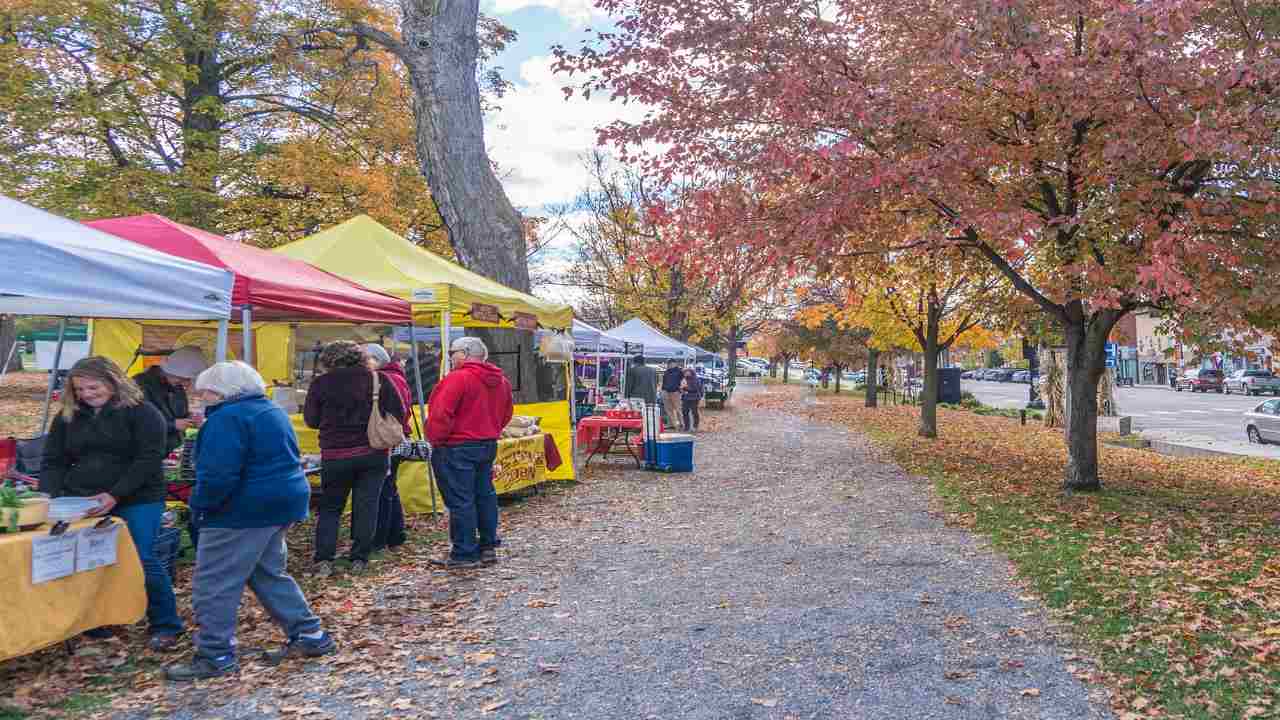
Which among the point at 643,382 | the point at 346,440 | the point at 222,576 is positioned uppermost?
the point at 643,382

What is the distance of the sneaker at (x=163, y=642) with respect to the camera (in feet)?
16.8

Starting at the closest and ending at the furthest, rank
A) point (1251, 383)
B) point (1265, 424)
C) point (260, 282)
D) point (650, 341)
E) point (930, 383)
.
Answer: point (260, 282)
point (930, 383)
point (1265, 424)
point (650, 341)
point (1251, 383)

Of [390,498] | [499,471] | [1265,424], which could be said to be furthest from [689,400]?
[390,498]

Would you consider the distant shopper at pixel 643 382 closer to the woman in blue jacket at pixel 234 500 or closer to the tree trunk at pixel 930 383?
the tree trunk at pixel 930 383

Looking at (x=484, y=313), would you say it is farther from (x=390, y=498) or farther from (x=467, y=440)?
(x=467, y=440)

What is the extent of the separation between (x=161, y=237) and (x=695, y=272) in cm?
579

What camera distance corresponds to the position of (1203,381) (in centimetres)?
5447

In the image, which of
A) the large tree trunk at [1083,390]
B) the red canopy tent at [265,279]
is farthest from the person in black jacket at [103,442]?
the large tree trunk at [1083,390]

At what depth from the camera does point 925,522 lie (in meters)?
9.55

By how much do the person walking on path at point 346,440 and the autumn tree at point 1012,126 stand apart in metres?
4.85

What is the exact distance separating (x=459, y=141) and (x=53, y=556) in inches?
395

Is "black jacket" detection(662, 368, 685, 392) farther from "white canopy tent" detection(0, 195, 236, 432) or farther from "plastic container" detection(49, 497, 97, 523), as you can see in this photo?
"plastic container" detection(49, 497, 97, 523)

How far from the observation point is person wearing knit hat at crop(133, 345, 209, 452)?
23.6ft

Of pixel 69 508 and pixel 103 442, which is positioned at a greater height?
pixel 103 442
